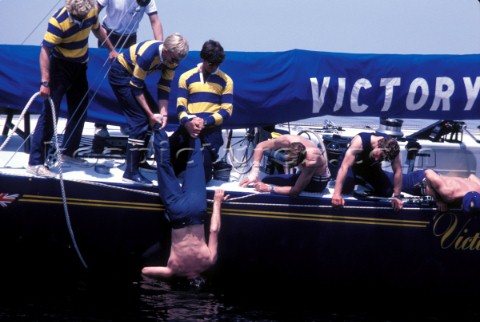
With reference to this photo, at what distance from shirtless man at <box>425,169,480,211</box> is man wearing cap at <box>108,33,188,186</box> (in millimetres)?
2549

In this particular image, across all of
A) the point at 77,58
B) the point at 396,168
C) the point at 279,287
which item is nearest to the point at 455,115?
the point at 396,168

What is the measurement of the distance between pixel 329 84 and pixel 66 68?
101 inches

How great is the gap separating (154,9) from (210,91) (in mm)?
1545

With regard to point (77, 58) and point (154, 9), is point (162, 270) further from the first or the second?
point (154, 9)

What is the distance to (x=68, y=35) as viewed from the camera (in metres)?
6.84

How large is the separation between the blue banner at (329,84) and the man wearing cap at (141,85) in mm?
444

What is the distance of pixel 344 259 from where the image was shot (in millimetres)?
7230

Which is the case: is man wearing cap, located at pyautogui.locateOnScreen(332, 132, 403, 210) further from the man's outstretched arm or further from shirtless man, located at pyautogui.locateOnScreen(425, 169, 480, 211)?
the man's outstretched arm

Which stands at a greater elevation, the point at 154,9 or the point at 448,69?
the point at 154,9

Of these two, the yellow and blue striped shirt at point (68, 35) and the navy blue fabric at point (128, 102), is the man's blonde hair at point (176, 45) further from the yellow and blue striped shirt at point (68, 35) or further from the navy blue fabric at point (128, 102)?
the yellow and blue striped shirt at point (68, 35)

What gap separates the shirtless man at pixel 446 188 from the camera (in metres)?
6.91

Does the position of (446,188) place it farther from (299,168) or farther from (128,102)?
(128,102)

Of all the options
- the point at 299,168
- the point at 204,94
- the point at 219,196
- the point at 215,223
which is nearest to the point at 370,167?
the point at 299,168

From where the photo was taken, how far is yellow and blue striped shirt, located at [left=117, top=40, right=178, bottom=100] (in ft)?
22.5
